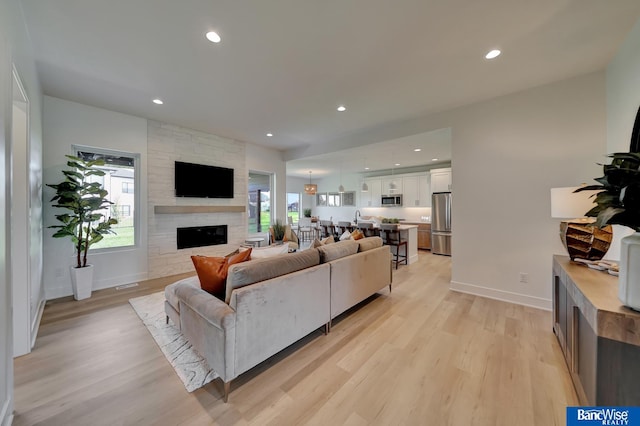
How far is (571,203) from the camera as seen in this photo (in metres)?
2.02

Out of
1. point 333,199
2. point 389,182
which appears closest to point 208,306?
point 389,182

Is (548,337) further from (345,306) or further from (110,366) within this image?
(110,366)

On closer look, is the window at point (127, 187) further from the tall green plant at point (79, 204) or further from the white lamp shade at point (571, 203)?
the white lamp shade at point (571, 203)

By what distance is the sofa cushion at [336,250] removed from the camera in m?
2.55

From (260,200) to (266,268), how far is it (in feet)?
15.5

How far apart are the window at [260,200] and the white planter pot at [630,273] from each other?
5.97 metres

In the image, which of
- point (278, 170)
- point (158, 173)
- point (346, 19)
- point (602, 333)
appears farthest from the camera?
point (278, 170)

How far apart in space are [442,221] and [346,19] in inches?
228

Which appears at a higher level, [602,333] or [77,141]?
[77,141]

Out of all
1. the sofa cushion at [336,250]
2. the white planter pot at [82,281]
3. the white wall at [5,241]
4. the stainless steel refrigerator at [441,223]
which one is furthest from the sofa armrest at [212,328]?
the stainless steel refrigerator at [441,223]

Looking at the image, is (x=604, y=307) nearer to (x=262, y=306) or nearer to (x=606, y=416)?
(x=606, y=416)

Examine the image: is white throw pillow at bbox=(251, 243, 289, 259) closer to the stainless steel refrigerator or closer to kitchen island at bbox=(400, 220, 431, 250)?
the stainless steel refrigerator

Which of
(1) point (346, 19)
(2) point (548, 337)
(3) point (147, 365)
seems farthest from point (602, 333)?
(3) point (147, 365)

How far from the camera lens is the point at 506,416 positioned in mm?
1488
